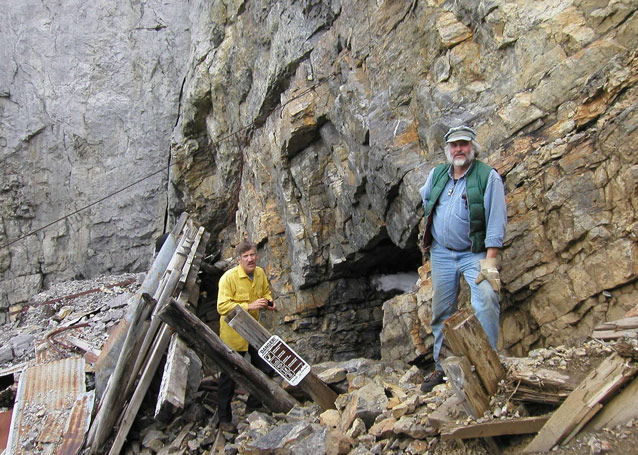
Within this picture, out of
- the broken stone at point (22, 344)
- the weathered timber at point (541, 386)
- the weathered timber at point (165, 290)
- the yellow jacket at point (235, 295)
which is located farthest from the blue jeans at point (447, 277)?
the broken stone at point (22, 344)

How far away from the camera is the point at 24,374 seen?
6375 mm

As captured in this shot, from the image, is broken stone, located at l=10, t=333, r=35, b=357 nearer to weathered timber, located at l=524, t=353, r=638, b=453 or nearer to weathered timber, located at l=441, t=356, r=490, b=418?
weathered timber, located at l=441, t=356, r=490, b=418

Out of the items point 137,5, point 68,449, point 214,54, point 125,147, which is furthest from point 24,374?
point 137,5

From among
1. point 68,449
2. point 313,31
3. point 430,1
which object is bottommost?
point 68,449

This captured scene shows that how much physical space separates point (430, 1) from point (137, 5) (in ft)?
51.8

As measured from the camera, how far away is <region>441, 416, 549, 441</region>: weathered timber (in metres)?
2.88

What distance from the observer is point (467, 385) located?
10.2ft

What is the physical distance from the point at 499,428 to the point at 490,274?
124cm

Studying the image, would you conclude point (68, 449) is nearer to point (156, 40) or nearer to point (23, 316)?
point (23, 316)

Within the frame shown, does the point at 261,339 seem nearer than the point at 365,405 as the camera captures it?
No

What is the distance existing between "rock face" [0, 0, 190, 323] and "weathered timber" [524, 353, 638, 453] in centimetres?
1568

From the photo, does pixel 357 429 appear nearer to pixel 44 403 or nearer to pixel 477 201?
pixel 477 201

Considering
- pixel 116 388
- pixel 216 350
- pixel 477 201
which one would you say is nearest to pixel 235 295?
pixel 216 350

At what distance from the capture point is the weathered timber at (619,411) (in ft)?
8.75
